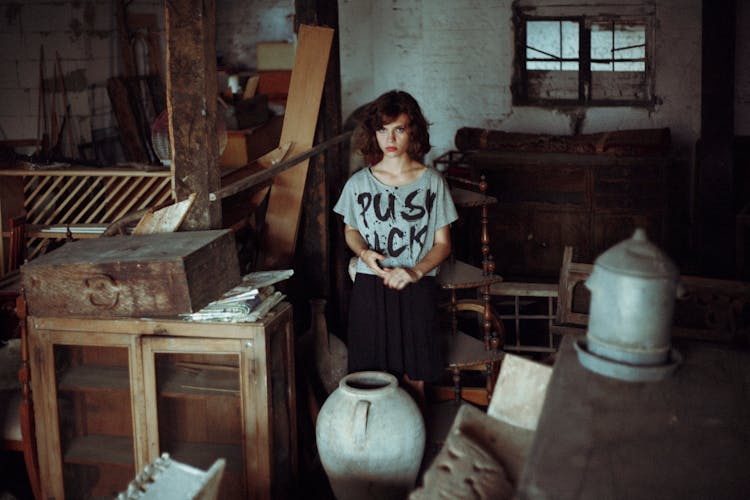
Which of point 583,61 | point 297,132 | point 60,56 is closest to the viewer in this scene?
point 297,132

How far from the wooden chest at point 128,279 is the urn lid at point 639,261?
5.21 ft

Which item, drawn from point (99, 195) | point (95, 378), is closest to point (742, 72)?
point (99, 195)

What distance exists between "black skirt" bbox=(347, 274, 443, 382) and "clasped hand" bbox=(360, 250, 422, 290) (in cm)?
14

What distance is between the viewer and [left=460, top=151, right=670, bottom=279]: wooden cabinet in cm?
725

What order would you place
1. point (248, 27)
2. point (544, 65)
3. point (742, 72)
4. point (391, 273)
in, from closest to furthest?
point (391, 273), point (742, 72), point (544, 65), point (248, 27)

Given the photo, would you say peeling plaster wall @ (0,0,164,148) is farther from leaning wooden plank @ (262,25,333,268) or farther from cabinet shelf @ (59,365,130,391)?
cabinet shelf @ (59,365,130,391)

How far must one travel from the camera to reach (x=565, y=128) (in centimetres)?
818

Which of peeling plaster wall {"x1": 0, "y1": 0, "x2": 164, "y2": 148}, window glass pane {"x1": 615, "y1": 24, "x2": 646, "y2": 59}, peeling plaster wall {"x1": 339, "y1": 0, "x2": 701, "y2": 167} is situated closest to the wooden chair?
peeling plaster wall {"x1": 0, "y1": 0, "x2": 164, "y2": 148}

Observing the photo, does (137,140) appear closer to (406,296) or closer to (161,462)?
(406,296)

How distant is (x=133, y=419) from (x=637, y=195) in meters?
5.11

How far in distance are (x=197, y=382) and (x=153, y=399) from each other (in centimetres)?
19

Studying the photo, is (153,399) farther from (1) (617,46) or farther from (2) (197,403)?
(1) (617,46)

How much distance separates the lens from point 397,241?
395 centimetres

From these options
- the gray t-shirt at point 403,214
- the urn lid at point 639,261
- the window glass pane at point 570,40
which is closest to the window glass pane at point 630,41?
the window glass pane at point 570,40
